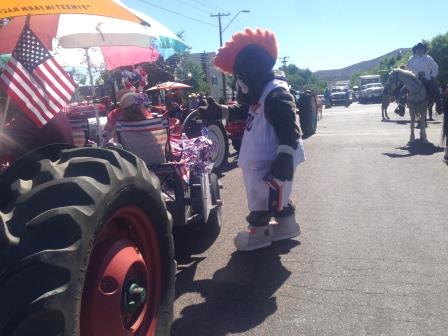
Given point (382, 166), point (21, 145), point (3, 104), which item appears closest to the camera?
point (21, 145)

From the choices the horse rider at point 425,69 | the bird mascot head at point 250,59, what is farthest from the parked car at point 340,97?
the bird mascot head at point 250,59

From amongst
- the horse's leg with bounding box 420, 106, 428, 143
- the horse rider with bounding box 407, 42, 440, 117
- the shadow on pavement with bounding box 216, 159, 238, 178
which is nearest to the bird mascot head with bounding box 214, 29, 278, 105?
the shadow on pavement with bounding box 216, 159, 238, 178

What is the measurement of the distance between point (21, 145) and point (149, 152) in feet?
5.97

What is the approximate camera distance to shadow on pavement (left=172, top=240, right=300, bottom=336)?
3535 millimetres

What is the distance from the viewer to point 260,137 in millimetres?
4863

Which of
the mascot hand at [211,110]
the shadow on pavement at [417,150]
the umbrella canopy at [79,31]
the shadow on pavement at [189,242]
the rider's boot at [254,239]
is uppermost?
the umbrella canopy at [79,31]

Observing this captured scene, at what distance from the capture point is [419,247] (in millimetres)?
4805

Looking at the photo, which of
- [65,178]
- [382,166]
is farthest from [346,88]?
[65,178]

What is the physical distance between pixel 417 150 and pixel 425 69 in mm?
2953

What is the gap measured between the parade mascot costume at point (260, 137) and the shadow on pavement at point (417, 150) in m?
5.96

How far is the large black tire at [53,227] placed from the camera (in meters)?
1.83

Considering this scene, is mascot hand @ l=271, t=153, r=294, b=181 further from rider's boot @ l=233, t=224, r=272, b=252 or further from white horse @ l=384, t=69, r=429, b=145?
white horse @ l=384, t=69, r=429, b=145

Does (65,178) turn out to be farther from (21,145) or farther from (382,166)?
(382,166)

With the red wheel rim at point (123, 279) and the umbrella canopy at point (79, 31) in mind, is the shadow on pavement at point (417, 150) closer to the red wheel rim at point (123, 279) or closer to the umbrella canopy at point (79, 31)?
the umbrella canopy at point (79, 31)
